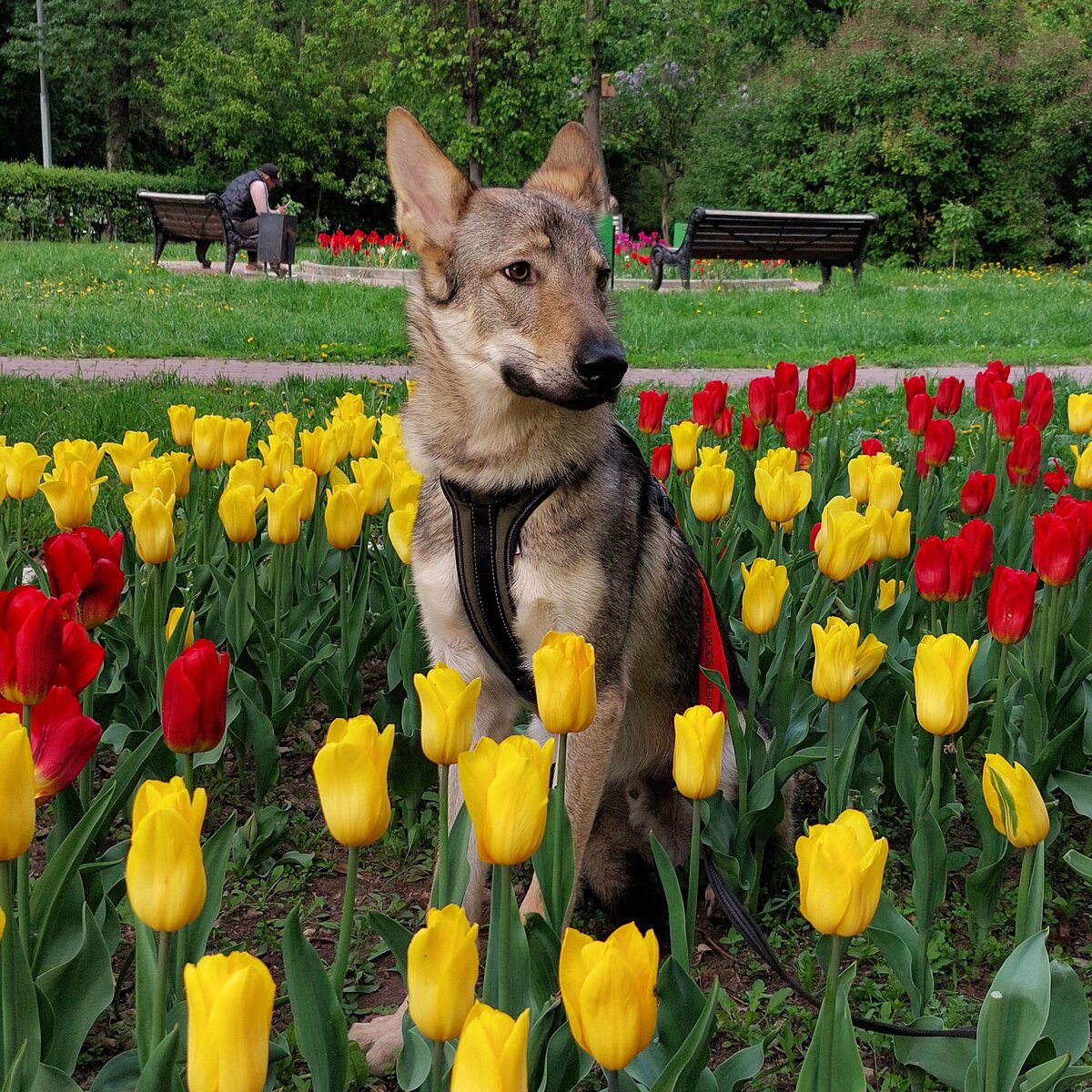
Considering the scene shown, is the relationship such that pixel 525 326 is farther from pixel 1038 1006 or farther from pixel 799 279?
pixel 799 279

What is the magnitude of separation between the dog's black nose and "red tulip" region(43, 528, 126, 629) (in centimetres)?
107

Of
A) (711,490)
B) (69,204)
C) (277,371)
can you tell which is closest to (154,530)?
(711,490)

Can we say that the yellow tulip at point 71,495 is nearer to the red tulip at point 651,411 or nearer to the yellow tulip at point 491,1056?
the red tulip at point 651,411

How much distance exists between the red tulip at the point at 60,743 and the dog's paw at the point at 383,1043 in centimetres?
83

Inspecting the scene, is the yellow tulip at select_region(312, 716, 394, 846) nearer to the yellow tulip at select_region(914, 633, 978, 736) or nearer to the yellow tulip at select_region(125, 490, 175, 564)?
the yellow tulip at select_region(914, 633, 978, 736)

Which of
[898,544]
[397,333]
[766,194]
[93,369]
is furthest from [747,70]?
[898,544]

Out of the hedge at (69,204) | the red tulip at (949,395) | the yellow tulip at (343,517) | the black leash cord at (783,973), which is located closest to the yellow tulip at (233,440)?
the yellow tulip at (343,517)

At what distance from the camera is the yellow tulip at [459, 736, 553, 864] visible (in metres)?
1.33

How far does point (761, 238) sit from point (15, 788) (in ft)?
58.3

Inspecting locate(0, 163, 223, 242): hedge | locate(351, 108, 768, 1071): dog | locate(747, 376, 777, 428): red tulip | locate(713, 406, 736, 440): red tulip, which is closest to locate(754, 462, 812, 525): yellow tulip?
locate(351, 108, 768, 1071): dog

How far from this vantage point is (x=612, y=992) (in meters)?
1.16

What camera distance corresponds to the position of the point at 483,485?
112 inches

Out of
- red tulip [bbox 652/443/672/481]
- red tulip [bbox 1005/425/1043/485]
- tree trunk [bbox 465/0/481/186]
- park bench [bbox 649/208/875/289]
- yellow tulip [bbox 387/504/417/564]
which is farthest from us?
tree trunk [bbox 465/0/481/186]

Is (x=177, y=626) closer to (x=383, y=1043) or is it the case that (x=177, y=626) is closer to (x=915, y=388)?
(x=383, y=1043)
